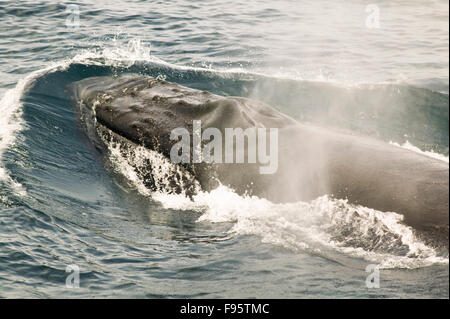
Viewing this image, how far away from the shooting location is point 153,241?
827 cm

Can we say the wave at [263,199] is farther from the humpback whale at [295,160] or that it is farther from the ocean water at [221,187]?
the humpback whale at [295,160]

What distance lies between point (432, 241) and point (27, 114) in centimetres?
911

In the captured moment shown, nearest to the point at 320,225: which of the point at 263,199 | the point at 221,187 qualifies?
the point at 263,199

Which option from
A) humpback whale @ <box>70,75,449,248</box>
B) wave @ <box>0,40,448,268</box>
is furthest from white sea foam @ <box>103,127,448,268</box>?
humpback whale @ <box>70,75,449,248</box>

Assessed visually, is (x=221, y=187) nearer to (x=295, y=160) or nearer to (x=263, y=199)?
(x=263, y=199)

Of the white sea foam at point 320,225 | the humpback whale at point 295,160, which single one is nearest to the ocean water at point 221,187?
the white sea foam at point 320,225

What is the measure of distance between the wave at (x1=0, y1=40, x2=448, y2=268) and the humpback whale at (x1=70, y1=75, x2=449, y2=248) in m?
0.17

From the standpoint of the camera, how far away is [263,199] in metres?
8.76

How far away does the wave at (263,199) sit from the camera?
7340 millimetres

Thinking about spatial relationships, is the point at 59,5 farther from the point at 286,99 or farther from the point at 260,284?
the point at 260,284

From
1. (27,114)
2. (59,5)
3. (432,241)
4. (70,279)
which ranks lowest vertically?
(70,279)

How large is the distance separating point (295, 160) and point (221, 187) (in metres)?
1.31

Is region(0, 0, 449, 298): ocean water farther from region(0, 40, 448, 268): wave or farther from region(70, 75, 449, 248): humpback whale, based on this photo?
region(70, 75, 449, 248): humpback whale
